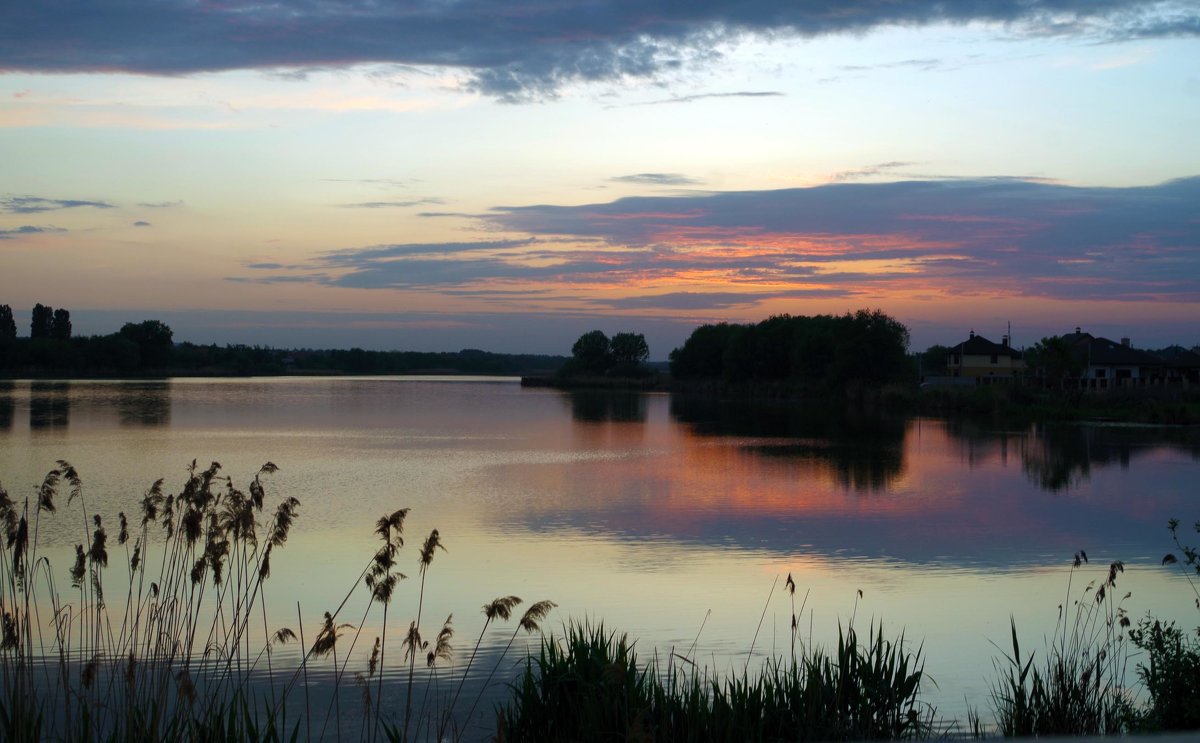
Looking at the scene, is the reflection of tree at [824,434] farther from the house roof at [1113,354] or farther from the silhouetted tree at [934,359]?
the silhouetted tree at [934,359]

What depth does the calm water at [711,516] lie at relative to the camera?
1083 cm

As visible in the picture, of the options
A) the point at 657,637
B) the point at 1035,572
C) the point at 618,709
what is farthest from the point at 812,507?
the point at 618,709

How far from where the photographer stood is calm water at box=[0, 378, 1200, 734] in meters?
10.8

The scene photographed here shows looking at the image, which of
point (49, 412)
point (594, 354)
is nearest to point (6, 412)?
point (49, 412)

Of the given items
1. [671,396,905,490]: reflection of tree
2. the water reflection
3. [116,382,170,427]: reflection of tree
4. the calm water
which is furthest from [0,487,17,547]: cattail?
[116,382,170,427]: reflection of tree

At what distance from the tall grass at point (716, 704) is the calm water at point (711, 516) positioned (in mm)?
1655

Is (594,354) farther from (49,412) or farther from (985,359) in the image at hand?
(49,412)

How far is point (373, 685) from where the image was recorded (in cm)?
779

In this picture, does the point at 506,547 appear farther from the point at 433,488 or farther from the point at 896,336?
the point at 896,336

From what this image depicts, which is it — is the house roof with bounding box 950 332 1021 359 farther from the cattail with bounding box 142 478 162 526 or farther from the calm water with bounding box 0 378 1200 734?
the cattail with bounding box 142 478 162 526

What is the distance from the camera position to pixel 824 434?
3947cm

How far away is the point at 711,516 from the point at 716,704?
41.6 ft

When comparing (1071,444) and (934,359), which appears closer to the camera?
(1071,444)

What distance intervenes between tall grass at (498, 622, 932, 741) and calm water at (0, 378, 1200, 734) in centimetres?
166
